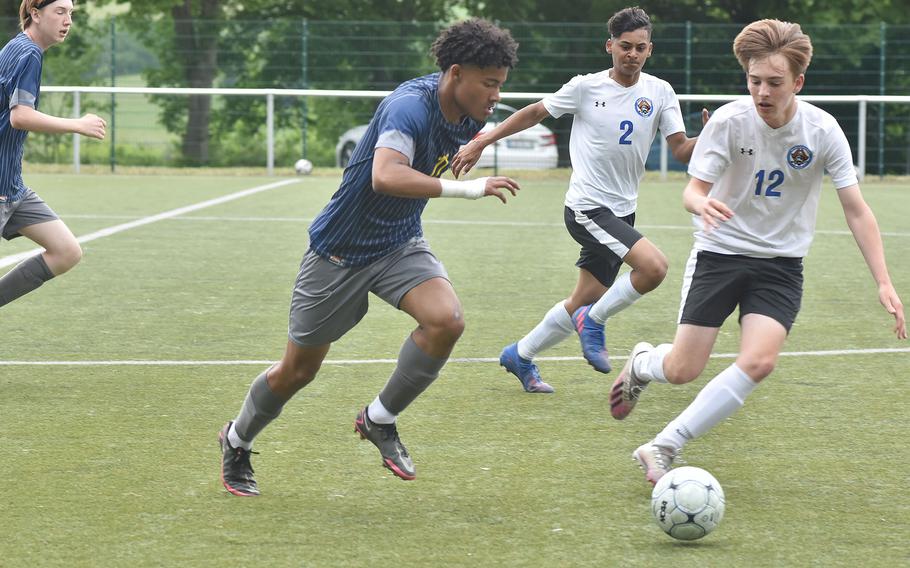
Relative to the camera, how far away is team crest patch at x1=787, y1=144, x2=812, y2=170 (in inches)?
202

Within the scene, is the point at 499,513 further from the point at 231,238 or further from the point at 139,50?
the point at 139,50

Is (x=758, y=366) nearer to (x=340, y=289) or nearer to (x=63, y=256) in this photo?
(x=340, y=289)

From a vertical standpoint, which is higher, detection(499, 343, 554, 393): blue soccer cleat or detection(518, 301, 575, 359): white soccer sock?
detection(518, 301, 575, 359): white soccer sock

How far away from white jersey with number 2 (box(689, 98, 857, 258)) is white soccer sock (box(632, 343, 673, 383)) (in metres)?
0.52

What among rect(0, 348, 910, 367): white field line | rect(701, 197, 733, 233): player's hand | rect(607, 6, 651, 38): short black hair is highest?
rect(607, 6, 651, 38): short black hair

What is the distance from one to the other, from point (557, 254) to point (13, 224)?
255 inches

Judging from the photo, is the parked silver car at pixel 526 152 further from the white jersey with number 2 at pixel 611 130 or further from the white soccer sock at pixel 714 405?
the white soccer sock at pixel 714 405

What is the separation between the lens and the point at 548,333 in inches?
285

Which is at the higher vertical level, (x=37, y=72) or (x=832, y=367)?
(x=37, y=72)

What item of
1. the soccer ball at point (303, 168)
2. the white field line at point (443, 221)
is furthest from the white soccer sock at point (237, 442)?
the soccer ball at point (303, 168)

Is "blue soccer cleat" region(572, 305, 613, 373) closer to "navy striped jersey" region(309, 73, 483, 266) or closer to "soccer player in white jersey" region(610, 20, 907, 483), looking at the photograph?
"soccer player in white jersey" region(610, 20, 907, 483)

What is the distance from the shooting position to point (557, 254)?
13.0 meters

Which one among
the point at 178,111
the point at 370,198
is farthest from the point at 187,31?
the point at 370,198

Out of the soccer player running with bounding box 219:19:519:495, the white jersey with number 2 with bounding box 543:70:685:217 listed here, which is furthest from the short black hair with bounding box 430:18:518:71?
the white jersey with number 2 with bounding box 543:70:685:217
